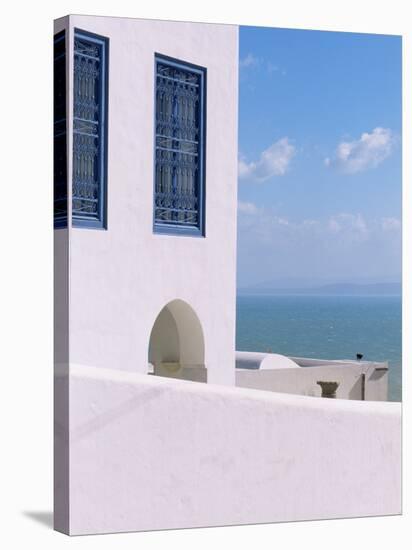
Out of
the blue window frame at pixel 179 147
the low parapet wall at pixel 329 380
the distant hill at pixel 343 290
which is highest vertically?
the blue window frame at pixel 179 147

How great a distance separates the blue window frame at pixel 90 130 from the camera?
42.6 ft

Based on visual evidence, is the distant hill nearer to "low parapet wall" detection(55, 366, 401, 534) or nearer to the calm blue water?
the calm blue water

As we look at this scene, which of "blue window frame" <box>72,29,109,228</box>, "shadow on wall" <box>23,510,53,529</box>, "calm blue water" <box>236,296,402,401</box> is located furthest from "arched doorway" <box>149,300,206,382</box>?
"shadow on wall" <box>23,510,53,529</box>

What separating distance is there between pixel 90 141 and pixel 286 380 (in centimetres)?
361

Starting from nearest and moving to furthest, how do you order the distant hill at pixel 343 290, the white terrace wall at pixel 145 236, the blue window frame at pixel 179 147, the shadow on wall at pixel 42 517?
the white terrace wall at pixel 145 236 → the shadow on wall at pixel 42 517 → the blue window frame at pixel 179 147 → the distant hill at pixel 343 290

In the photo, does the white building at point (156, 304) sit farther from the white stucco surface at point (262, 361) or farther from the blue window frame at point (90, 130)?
the white stucco surface at point (262, 361)

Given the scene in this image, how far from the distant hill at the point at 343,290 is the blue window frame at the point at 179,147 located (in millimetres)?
1242

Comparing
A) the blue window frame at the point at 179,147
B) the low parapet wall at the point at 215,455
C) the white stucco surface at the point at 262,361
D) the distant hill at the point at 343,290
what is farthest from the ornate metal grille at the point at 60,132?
the white stucco surface at the point at 262,361

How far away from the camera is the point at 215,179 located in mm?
Result: 14336

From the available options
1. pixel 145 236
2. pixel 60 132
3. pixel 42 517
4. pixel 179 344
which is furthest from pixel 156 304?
pixel 42 517

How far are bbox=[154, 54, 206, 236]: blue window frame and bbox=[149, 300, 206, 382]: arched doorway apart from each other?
0.81 meters

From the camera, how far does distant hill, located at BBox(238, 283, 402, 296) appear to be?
15.1m

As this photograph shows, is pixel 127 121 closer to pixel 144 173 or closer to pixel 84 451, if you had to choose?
pixel 144 173

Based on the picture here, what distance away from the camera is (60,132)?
13055 mm
